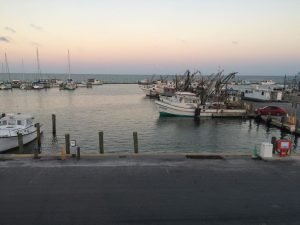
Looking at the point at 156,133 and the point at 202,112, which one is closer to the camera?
the point at 156,133

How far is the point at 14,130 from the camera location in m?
29.2

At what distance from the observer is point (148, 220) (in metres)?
10.0

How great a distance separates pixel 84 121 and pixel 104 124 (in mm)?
4377

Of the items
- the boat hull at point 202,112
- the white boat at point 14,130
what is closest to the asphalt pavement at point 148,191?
the white boat at point 14,130

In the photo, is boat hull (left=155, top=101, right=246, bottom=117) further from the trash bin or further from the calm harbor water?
the trash bin

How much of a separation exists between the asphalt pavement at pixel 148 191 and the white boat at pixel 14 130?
12069mm

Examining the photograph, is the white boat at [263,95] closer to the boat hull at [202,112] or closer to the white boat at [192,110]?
the white boat at [192,110]

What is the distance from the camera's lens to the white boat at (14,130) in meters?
27.8

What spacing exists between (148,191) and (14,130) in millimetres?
21134

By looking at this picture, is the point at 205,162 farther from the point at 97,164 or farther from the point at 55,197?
the point at 55,197

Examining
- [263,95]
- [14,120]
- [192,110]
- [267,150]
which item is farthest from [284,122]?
[263,95]

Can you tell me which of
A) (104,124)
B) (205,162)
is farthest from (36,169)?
(104,124)

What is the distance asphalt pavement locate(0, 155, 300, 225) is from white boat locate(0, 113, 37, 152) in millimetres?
12069

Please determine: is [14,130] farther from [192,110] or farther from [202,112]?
[202,112]
